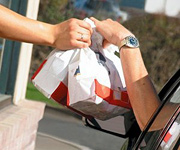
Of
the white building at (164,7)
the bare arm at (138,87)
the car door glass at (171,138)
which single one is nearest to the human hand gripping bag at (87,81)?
the bare arm at (138,87)

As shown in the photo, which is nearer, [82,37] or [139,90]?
[139,90]

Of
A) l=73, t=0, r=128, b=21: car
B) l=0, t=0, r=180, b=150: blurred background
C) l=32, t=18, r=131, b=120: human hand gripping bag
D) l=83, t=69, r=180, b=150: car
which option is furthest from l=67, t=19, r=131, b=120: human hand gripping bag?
l=73, t=0, r=128, b=21: car

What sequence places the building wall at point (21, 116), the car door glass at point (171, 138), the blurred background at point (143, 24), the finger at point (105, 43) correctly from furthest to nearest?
the blurred background at point (143, 24) → the building wall at point (21, 116) → the finger at point (105, 43) → the car door glass at point (171, 138)

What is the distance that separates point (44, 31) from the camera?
2656mm

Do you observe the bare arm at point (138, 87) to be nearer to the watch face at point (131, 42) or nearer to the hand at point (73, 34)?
the watch face at point (131, 42)

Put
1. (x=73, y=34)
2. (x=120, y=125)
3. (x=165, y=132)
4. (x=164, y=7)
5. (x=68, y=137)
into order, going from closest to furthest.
→ (x=165, y=132) < (x=73, y=34) < (x=120, y=125) < (x=68, y=137) < (x=164, y=7)

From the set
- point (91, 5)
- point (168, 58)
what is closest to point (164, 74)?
point (168, 58)

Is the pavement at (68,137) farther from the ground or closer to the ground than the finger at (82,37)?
closer to the ground

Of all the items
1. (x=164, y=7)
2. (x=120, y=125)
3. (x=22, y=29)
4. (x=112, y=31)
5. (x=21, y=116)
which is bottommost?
(x=164, y=7)

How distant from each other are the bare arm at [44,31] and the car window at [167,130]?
0.50m

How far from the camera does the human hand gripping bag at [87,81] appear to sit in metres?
2.51

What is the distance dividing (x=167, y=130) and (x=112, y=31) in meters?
0.56

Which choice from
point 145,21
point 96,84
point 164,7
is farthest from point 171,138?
point 164,7

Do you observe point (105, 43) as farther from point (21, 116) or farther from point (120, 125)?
point (21, 116)
